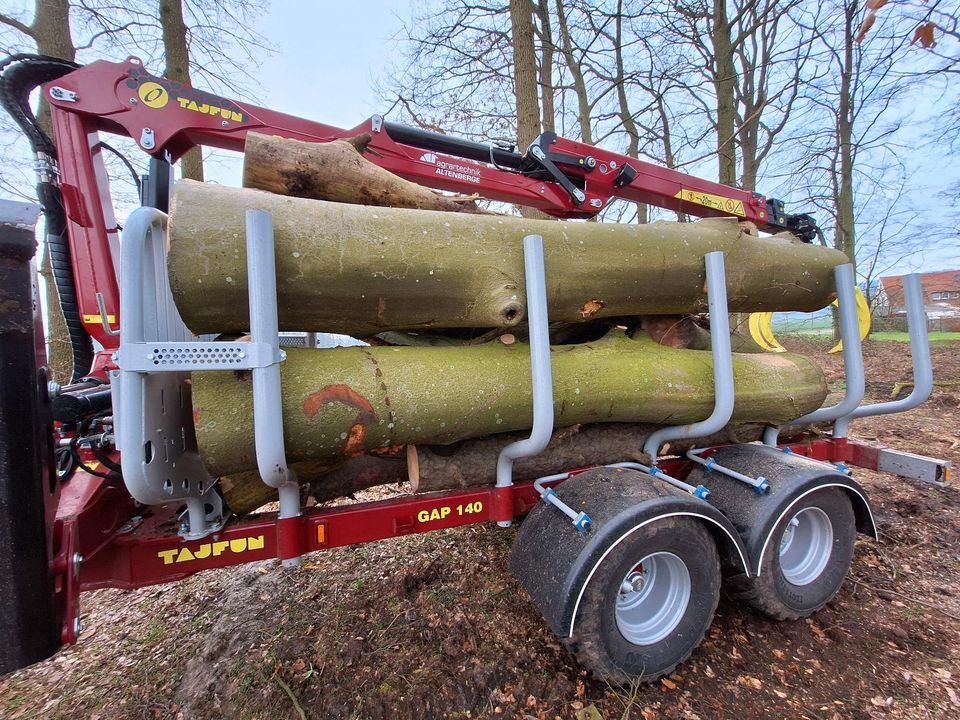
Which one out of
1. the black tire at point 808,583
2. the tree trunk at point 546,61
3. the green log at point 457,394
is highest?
the tree trunk at point 546,61

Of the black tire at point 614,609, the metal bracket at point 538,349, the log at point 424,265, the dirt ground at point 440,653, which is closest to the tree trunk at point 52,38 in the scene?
the dirt ground at point 440,653

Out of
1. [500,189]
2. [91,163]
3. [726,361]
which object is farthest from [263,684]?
[500,189]

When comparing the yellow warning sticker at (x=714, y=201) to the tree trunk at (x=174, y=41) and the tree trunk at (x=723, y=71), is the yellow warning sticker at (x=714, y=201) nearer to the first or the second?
the tree trunk at (x=174, y=41)

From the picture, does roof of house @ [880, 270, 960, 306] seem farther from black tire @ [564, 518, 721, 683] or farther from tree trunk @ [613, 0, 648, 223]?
black tire @ [564, 518, 721, 683]

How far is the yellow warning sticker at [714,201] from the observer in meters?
3.86

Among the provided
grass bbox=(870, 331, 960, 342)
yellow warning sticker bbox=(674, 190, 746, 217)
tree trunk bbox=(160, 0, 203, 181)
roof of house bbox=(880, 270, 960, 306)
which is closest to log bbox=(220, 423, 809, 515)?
yellow warning sticker bbox=(674, 190, 746, 217)

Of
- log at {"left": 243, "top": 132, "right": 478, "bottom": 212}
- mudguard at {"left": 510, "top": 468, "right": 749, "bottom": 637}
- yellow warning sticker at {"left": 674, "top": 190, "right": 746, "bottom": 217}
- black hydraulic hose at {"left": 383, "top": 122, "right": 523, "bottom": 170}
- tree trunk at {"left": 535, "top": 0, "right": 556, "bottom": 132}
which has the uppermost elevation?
tree trunk at {"left": 535, "top": 0, "right": 556, "bottom": 132}

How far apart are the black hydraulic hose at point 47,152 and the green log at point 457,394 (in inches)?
71.8

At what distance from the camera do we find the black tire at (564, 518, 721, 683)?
194 centimetres

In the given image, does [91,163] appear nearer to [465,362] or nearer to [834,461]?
[465,362]

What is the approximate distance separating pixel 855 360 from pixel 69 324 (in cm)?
484

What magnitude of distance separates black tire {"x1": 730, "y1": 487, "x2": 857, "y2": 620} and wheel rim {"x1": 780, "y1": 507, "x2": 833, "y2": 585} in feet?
0.08

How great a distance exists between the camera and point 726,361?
7.48 ft

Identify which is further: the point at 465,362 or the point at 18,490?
the point at 465,362
